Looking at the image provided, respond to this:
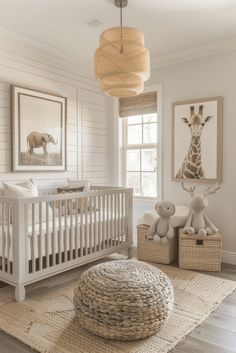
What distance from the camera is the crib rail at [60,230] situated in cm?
229

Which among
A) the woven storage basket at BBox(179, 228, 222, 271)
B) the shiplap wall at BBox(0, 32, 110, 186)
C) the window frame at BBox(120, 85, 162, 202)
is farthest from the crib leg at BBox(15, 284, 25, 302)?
the window frame at BBox(120, 85, 162, 202)

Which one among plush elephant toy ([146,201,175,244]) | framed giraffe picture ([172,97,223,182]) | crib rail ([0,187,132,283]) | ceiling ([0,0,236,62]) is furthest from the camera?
framed giraffe picture ([172,97,223,182])

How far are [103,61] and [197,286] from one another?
79.2 inches

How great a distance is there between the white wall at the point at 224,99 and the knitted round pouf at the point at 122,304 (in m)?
1.69

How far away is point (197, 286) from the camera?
2625 millimetres

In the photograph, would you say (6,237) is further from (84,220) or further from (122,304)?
(122,304)

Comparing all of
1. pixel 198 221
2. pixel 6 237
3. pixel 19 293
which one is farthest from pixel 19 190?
pixel 198 221

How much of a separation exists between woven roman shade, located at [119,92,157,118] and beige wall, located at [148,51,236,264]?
0.31 metres

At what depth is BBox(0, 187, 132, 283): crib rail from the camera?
7.50ft

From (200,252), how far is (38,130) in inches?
85.3

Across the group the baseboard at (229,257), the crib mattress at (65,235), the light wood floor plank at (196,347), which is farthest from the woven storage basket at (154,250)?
the light wood floor plank at (196,347)

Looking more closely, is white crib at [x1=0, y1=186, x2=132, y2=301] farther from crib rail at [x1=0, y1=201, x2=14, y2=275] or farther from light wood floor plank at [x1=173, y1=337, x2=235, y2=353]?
light wood floor plank at [x1=173, y1=337, x2=235, y2=353]

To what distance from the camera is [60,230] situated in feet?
8.48

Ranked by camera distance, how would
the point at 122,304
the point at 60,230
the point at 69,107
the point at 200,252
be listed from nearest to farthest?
the point at 122,304 → the point at 60,230 → the point at 200,252 → the point at 69,107
